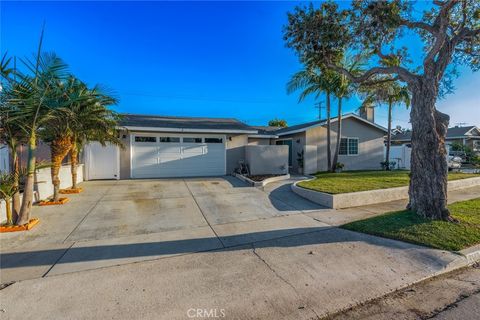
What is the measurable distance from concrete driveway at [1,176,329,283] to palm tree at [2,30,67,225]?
1.13 meters

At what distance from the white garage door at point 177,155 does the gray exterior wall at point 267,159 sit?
6.26 feet

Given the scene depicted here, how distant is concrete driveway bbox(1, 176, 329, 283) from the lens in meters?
3.57

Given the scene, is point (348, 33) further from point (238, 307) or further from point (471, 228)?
point (238, 307)

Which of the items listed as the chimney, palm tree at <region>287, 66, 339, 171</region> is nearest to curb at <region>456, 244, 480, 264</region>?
palm tree at <region>287, 66, 339, 171</region>

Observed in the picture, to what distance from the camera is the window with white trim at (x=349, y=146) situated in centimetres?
1543

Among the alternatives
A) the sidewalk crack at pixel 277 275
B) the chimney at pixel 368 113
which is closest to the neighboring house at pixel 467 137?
the chimney at pixel 368 113

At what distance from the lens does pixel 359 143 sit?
15.9 m

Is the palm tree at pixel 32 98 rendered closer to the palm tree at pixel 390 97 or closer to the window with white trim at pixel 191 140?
the window with white trim at pixel 191 140

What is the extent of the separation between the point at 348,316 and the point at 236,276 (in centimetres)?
139

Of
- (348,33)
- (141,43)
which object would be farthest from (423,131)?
(141,43)

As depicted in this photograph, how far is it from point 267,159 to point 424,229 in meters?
7.87

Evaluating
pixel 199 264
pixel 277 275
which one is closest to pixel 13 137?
pixel 199 264

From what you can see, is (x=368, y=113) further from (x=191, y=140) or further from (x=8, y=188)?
(x=8, y=188)

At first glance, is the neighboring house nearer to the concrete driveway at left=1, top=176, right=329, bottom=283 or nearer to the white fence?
the concrete driveway at left=1, top=176, right=329, bottom=283
